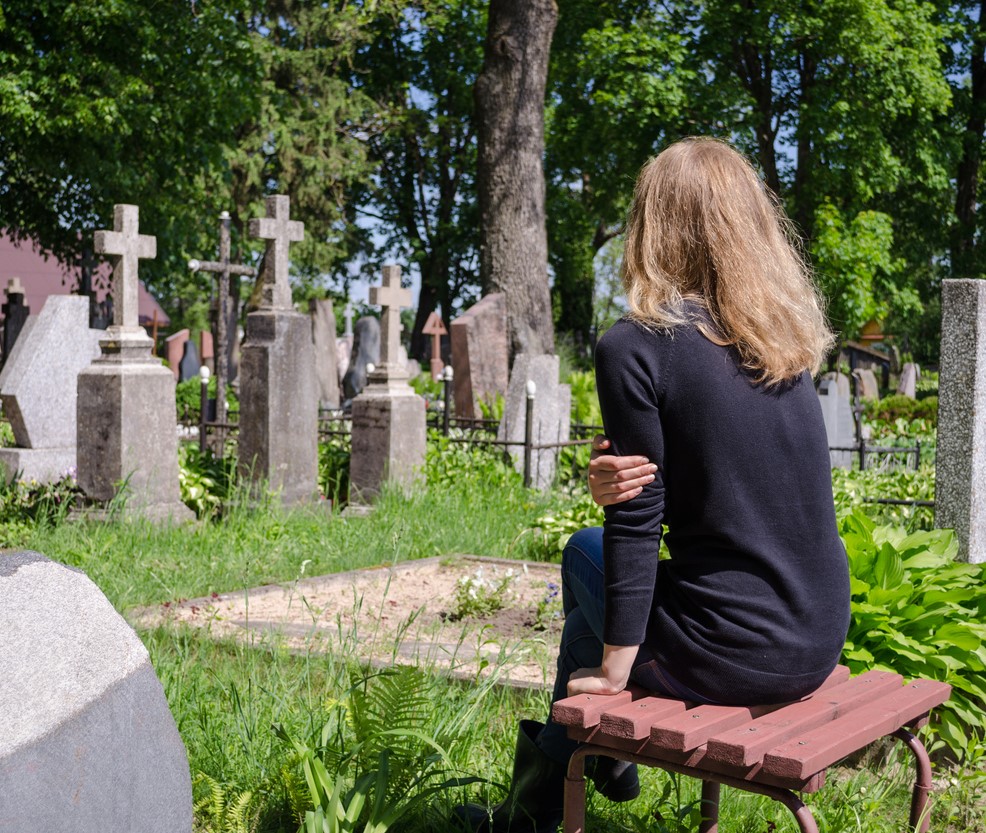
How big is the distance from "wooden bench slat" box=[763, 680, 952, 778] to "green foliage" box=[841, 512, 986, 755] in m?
0.91

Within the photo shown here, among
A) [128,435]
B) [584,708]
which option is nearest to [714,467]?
[584,708]

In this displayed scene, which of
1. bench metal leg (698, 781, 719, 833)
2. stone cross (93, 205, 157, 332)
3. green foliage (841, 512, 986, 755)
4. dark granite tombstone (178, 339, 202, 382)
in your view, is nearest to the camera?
bench metal leg (698, 781, 719, 833)

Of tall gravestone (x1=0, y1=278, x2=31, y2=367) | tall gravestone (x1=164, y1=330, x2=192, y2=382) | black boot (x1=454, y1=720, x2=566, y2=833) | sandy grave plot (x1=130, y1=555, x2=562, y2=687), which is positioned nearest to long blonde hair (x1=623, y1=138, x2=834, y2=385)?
black boot (x1=454, y1=720, x2=566, y2=833)

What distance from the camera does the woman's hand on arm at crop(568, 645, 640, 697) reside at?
2.32m

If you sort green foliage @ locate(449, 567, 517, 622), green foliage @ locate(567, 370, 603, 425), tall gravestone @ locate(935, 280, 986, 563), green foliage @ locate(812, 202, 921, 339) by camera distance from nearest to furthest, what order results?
1. tall gravestone @ locate(935, 280, 986, 563)
2. green foliage @ locate(449, 567, 517, 622)
3. green foliage @ locate(567, 370, 603, 425)
4. green foliage @ locate(812, 202, 921, 339)

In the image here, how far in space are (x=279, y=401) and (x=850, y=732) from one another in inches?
257

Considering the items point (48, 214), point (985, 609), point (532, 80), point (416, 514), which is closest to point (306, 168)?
point (48, 214)

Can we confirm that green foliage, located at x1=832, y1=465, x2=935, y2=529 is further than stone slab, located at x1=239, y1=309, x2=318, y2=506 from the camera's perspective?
No

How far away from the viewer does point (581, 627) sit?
259 cm

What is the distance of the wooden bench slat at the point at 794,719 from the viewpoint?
2.08 meters

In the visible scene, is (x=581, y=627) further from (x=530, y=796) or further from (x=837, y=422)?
(x=837, y=422)

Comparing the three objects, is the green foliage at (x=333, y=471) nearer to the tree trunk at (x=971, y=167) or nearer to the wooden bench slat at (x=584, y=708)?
the wooden bench slat at (x=584, y=708)

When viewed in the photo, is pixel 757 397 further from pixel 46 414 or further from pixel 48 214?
pixel 48 214

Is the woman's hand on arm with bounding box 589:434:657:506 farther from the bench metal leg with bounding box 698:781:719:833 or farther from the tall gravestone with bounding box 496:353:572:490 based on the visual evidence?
the tall gravestone with bounding box 496:353:572:490
